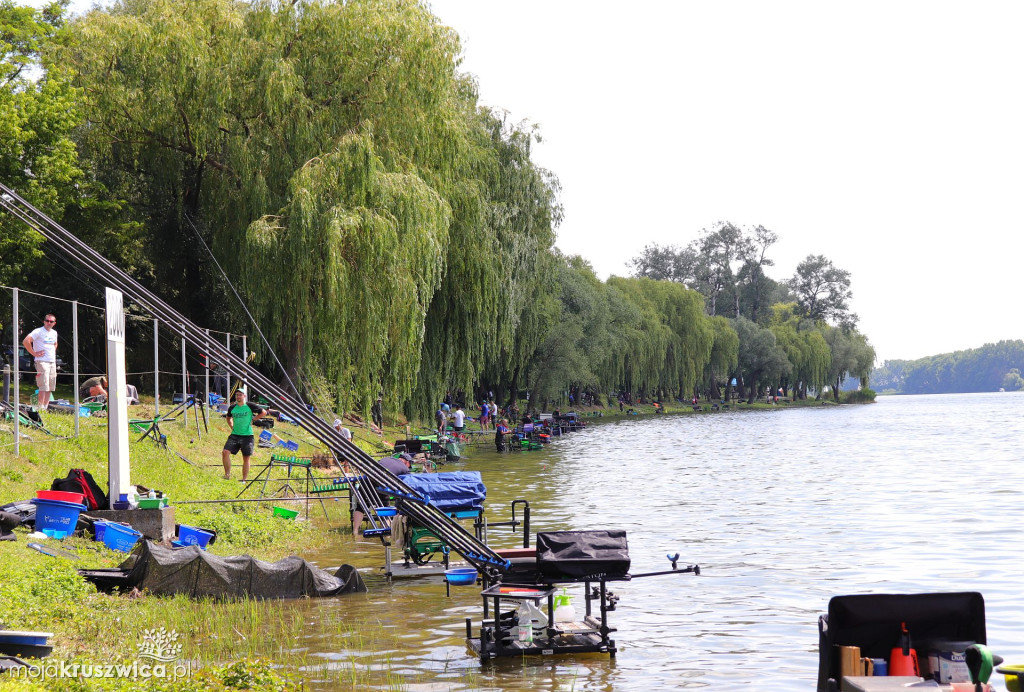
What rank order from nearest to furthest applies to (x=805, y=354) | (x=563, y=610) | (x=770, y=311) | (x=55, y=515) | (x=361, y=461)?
(x=563, y=610), (x=361, y=461), (x=55, y=515), (x=805, y=354), (x=770, y=311)

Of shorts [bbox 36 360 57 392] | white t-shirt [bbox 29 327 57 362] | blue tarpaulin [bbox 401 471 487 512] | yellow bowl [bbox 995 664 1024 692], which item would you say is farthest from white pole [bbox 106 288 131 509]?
yellow bowl [bbox 995 664 1024 692]

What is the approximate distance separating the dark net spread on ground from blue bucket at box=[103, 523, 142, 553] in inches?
42.7

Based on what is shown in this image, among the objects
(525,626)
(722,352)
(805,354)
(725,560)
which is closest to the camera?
(525,626)

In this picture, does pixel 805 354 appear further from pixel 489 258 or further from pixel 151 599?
pixel 151 599

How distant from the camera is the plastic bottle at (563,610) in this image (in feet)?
31.7

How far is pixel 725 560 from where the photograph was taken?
14.5 m

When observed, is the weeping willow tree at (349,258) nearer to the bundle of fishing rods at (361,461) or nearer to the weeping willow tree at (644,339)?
the bundle of fishing rods at (361,461)

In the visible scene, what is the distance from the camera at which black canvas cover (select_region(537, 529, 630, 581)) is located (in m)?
8.66

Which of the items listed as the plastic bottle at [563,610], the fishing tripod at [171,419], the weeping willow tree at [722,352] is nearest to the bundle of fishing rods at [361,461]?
the plastic bottle at [563,610]

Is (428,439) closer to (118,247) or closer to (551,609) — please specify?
(118,247)

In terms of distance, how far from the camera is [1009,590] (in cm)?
1241

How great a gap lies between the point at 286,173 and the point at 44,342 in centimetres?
737

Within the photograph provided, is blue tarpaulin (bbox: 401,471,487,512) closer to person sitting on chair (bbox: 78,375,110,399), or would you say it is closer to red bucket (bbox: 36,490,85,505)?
red bucket (bbox: 36,490,85,505)

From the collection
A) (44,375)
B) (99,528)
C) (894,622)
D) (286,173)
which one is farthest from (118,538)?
(286,173)
